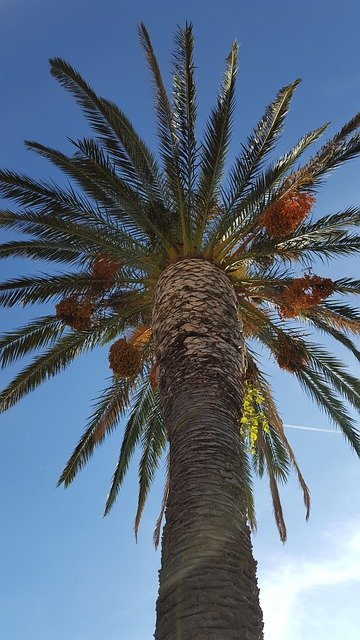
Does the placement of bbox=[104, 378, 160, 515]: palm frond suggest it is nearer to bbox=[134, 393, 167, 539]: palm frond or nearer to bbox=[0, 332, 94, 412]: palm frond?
bbox=[134, 393, 167, 539]: palm frond

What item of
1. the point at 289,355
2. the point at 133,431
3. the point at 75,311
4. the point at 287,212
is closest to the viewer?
the point at 287,212

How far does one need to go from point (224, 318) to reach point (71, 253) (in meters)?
3.67

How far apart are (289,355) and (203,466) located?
4598 millimetres

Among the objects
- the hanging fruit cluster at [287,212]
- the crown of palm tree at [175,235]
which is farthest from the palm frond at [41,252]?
the hanging fruit cluster at [287,212]

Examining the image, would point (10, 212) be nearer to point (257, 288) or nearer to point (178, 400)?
point (257, 288)

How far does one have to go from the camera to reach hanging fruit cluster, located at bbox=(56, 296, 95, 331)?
870 centimetres

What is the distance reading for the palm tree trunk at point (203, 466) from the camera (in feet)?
12.8

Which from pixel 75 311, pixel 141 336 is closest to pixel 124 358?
pixel 75 311

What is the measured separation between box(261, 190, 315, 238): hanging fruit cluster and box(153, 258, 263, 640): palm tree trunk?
1015 mm

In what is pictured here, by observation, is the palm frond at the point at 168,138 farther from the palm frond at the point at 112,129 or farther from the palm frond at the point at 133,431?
the palm frond at the point at 133,431

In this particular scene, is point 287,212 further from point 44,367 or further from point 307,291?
point 44,367

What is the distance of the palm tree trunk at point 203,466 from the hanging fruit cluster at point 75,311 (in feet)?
4.90

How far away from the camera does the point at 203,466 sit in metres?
4.92

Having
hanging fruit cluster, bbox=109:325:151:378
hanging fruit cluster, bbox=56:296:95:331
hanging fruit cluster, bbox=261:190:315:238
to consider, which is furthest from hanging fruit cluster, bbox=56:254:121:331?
hanging fruit cluster, bbox=261:190:315:238
